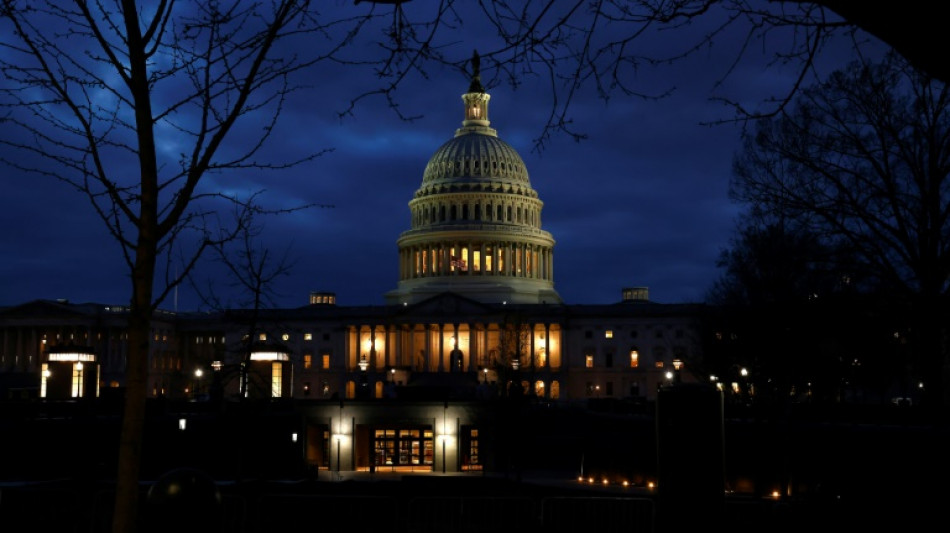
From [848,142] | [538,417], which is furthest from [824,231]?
[538,417]

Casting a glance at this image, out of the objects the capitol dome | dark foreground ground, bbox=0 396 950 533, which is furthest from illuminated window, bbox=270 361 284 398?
the capitol dome

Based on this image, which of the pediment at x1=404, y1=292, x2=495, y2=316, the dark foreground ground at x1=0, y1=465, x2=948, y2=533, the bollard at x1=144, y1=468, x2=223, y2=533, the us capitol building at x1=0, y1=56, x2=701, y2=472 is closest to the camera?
the bollard at x1=144, y1=468, x2=223, y2=533

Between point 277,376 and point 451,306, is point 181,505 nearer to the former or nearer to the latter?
point 277,376

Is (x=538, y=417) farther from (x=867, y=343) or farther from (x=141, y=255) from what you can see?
(x=141, y=255)

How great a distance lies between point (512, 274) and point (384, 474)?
10353 cm

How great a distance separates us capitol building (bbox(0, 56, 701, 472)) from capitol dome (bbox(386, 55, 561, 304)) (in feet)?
0.69

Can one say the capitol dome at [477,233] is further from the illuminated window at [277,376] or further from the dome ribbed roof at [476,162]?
the illuminated window at [277,376]

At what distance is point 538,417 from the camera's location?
68438 millimetres

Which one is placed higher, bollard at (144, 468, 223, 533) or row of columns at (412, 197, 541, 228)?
row of columns at (412, 197, 541, 228)

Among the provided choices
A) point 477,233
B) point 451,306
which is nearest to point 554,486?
point 451,306

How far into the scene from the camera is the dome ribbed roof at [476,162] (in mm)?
163875

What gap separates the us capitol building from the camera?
133375mm

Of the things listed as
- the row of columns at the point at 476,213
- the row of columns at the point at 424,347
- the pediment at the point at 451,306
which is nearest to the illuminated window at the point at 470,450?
the row of columns at the point at 424,347

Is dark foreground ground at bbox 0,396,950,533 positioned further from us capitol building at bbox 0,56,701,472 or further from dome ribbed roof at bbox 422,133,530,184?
dome ribbed roof at bbox 422,133,530,184
